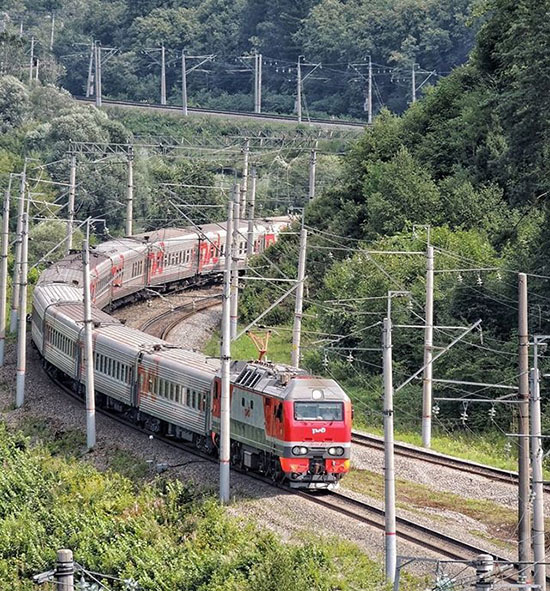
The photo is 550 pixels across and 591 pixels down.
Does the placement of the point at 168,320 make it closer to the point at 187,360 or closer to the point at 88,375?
the point at 88,375

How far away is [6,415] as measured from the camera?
158ft

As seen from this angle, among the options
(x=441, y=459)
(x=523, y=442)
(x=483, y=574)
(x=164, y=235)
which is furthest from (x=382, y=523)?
(x=164, y=235)

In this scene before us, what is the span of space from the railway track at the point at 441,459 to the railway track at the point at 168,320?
15799 mm

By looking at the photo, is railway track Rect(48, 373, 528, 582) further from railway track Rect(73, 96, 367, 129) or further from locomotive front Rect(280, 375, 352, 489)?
railway track Rect(73, 96, 367, 129)

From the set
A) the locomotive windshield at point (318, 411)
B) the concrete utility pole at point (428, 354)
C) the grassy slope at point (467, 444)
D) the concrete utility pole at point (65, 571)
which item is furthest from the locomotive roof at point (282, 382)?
the concrete utility pole at point (65, 571)

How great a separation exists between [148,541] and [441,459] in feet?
32.3

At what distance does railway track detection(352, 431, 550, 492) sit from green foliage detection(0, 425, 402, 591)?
6848 mm

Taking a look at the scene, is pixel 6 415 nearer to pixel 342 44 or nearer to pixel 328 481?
pixel 328 481

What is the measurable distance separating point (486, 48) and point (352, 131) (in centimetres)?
4372

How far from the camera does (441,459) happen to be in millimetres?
38531

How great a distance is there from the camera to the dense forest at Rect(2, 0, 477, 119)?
13512cm

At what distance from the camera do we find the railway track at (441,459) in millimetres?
36438

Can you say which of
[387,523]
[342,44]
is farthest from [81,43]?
[387,523]

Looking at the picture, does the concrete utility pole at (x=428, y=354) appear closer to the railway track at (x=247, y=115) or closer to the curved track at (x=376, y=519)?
the curved track at (x=376, y=519)
